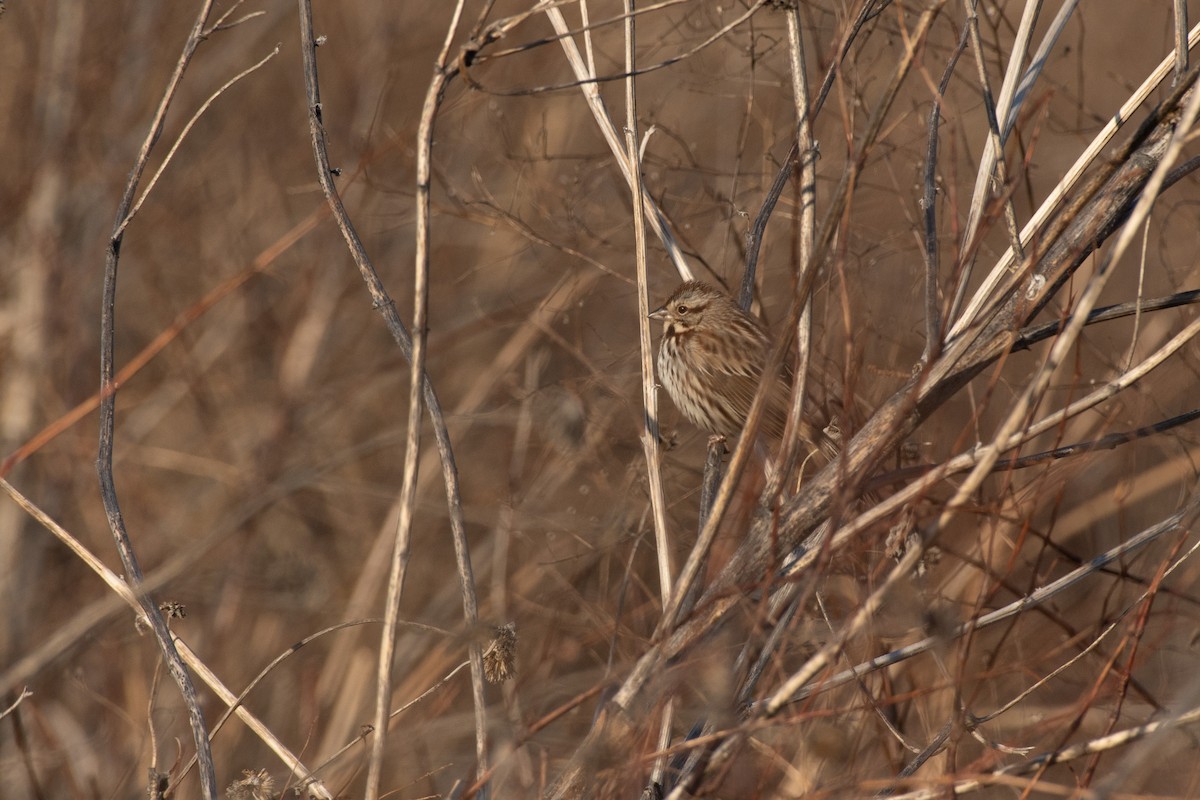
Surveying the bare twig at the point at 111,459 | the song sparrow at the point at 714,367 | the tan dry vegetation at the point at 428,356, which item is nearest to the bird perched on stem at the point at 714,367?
the song sparrow at the point at 714,367

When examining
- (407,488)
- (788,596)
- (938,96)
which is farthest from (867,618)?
(938,96)

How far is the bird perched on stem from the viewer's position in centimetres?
466

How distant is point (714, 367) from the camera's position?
4.88m

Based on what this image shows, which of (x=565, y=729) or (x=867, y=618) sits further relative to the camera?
(x=565, y=729)

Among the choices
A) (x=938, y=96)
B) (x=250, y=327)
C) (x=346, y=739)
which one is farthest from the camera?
(x=250, y=327)

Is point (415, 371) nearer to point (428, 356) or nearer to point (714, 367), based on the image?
point (714, 367)

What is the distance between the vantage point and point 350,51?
7.04 metres

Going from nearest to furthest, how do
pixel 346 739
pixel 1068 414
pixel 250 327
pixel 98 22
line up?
pixel 1068 414, pixel 346 739, pixel 98 22, pixel 250 327

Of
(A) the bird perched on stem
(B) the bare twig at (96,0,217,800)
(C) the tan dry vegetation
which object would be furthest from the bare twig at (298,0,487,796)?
(A) the bird perched on stem

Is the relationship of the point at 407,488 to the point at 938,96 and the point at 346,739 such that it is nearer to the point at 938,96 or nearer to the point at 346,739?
the point at 938,96

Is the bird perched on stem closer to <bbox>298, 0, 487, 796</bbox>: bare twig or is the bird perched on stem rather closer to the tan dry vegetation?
the tan dry vegetation

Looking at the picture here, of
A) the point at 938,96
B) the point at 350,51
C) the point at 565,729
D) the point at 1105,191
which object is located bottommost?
the point at 565,729

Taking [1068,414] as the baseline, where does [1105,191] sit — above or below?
above

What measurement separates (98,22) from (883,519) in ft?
18.4
